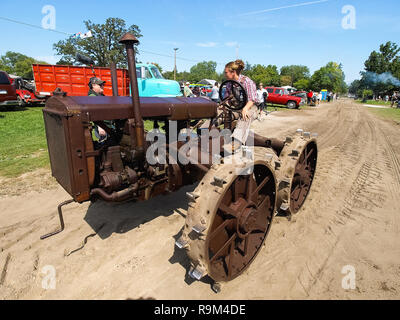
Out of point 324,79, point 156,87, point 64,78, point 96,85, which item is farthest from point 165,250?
point 324,79

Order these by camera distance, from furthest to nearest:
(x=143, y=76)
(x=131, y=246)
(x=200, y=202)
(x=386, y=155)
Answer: (x=143, y=76), (x=386, y=155), (x=131, y=246), (x=200, y=202)

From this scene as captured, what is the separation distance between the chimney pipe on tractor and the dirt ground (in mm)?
1153

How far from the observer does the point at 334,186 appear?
13.8ft

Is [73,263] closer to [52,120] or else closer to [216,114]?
[52,120]

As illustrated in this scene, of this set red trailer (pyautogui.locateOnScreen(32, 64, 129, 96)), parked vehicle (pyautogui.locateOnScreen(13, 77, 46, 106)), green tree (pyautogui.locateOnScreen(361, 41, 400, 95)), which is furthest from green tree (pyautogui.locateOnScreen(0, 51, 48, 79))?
green tree (pyautogui.locateOnScreen(361, 41, 400, 95))

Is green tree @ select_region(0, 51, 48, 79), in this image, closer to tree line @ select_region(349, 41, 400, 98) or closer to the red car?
the red car

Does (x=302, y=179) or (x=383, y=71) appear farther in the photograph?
(x=383, y=71)

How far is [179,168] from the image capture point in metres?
2.46

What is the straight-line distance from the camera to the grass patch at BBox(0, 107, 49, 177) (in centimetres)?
451

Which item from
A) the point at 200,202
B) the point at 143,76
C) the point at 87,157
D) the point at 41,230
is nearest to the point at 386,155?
the point at 200,202

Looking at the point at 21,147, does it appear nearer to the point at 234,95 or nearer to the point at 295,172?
the point at 234,95

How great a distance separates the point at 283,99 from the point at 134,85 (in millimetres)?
19791

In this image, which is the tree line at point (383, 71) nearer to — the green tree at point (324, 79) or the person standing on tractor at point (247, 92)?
the green tree at point (324, 79)
